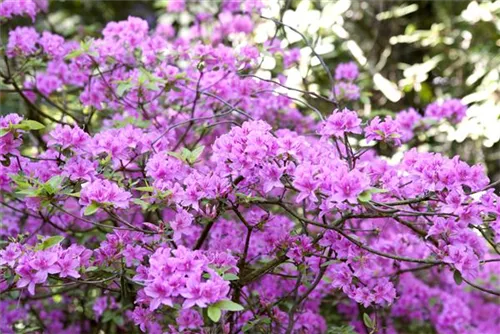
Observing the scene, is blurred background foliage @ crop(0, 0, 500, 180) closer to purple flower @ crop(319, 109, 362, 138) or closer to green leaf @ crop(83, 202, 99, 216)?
purple flower @ crop(319, 109, 362, 138)

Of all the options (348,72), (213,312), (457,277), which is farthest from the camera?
(348,72)

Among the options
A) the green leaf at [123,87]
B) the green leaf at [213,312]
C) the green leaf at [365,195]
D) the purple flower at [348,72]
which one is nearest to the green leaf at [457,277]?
the green leaf at [365,195]

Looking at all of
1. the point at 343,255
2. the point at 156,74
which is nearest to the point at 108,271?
the point at 343,255

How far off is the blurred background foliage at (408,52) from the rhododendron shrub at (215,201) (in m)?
0.21

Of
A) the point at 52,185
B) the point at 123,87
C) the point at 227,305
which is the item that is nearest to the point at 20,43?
the point at 123,87

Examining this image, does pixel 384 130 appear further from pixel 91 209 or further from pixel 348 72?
pixel 348 72

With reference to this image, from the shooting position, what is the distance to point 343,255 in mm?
1599

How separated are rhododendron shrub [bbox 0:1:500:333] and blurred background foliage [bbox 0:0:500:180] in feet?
0.70

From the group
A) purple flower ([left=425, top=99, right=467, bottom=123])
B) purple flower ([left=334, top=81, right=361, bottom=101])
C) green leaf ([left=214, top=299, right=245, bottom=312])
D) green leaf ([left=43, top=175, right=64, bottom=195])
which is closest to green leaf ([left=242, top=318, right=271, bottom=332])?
green leaf ([left=214, top=299, right=245, bottom=312])

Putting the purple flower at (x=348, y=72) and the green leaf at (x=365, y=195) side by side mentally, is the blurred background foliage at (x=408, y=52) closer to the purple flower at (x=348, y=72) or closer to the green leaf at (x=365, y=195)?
the purple flower at (x=348, y=72)

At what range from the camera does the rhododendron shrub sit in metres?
1.42

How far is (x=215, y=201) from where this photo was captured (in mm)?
1501

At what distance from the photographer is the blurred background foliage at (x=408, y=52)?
106 inches

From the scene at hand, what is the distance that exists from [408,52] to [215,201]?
294 cm
